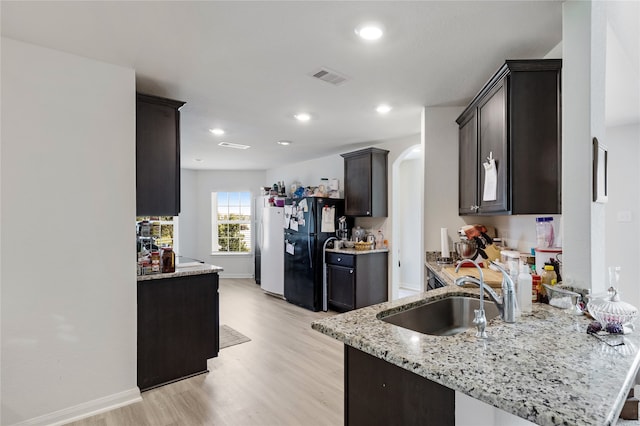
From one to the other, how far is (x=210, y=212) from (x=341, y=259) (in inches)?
156

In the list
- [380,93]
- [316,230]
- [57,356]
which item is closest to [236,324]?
[316,230]

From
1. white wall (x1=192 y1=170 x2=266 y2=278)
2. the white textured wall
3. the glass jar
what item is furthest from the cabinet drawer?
white wall (x1=192 y1=170 x2=266 y2=278)

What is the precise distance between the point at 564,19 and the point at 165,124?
8.91 ft

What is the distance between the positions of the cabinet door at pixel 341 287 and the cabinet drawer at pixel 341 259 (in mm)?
66

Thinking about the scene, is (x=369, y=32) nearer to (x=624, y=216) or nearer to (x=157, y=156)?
(x=157, y=156)

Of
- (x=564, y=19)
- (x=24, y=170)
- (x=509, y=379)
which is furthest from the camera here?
(x=24, y=170)

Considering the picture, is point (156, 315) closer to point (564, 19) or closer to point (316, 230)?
point (316, 230)

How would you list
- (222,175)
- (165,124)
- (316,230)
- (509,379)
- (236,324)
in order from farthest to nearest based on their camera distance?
(222,175)
(316,230)
(236,324)
(165,124)
(509,379)

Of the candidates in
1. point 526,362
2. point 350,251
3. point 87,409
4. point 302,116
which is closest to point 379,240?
point 350,251

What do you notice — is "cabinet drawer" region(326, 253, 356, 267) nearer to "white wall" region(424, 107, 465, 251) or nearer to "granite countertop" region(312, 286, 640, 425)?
"white wall" region(424, 107, 465, 251)

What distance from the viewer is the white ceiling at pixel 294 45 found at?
167 cm

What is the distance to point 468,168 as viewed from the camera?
9.18ft

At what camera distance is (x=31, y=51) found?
200cm

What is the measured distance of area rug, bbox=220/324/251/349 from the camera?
Answer: 11.4 ft
